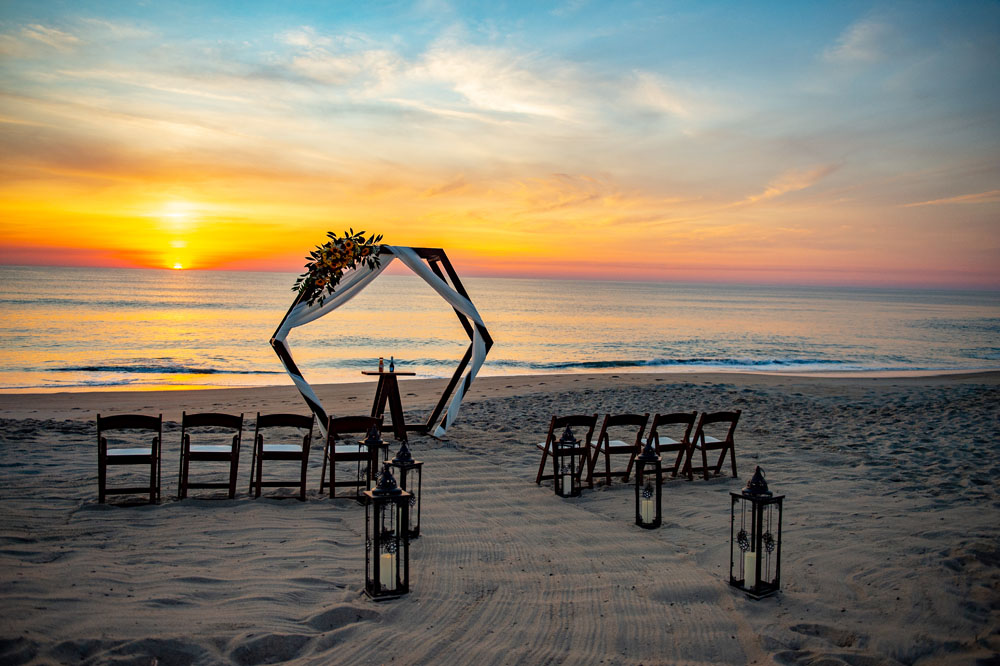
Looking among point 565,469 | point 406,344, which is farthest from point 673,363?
point 565,469

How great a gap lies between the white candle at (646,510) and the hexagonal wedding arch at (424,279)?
3667 millimetres

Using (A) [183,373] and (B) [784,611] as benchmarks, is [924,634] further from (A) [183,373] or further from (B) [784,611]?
(A) [183,373]

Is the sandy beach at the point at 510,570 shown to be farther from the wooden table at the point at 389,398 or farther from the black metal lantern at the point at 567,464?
the wooden table at the point at 389,398

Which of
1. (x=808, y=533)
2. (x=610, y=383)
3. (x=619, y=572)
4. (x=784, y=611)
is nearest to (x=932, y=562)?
(x=808, y=533)

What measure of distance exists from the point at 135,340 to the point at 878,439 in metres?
27.4

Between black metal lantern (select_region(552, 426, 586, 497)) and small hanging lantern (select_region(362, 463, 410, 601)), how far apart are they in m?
2.45

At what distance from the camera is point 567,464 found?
686 centimetres

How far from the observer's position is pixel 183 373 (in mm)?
19391

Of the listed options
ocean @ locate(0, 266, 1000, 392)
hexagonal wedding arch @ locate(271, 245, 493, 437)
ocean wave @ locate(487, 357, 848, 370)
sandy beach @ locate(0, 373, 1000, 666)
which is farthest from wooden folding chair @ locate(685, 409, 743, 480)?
ocean wave @ locate(487, 357, 848, 370)

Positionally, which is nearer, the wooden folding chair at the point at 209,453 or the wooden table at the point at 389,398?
the wooden folding chair at the point at 209,453

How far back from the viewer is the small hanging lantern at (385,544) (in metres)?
3.83

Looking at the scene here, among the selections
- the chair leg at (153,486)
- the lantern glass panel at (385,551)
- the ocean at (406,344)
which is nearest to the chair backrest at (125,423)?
the chair leg at (153,486)

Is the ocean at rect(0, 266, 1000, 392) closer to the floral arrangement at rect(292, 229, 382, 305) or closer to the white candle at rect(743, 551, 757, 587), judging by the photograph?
the floral arrangement at rect(292, 229, 382, 305)

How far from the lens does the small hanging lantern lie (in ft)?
12.6
